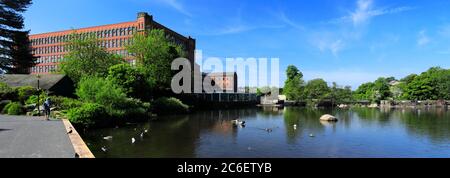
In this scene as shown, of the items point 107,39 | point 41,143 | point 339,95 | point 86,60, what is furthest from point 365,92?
point 41,143

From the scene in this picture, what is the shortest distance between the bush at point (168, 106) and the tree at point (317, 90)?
61718 mm

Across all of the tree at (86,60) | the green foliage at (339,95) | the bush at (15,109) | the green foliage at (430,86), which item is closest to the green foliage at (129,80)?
the tree at (86,60)

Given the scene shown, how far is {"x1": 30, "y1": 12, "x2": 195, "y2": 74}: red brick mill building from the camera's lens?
106331 millimetres

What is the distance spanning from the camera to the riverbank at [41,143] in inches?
539

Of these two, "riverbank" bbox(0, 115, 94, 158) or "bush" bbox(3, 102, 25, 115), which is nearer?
"riverbank" bbox(0, 115, 94, 158)

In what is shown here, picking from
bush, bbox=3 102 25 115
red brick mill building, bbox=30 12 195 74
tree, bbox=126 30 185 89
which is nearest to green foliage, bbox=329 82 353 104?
red brick mill building, bbox=30 12 195 74

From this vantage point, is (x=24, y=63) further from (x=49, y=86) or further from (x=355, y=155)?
(x=355, y=155)

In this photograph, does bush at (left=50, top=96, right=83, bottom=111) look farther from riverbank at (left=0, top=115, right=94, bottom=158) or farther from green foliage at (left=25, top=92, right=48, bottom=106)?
riverbank at (left=0, top=115, right=94, bottom=158)

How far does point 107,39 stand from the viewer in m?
114

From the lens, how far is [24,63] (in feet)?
197

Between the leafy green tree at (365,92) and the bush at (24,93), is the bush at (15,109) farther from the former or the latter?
the leafy green tree at (365,92)
